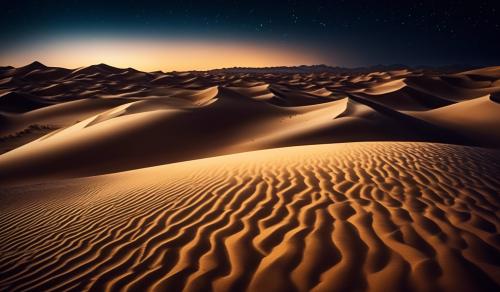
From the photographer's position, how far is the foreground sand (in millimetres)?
2877

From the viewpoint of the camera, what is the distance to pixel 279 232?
146 inches

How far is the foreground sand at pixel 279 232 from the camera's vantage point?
2877mm

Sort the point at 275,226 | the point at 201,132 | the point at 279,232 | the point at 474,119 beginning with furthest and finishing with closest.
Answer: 1. the point at 474,119
2. the point at 201,132
3. the point at 275,226
4. the point at 279,232

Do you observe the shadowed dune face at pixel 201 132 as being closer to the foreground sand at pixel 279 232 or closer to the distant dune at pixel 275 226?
the distant dune at pixel 275 226

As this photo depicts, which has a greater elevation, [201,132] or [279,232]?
[279,232]

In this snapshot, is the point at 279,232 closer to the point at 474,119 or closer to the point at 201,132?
the point at 201,132

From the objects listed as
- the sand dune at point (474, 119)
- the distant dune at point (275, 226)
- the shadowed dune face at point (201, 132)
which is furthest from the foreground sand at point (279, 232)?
the sand dune at point (474, 119)

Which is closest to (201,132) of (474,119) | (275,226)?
(275,226)

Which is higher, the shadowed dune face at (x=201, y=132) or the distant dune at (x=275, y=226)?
the distant dune at (x=275, y=226)

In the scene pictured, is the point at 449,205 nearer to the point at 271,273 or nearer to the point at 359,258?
the point at 359,258

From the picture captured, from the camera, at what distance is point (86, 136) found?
1661 centimetres

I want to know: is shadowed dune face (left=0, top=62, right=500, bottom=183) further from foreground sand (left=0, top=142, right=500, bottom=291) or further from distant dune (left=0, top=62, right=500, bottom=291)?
foreground sand (left=0, top=142, right=500, bottom=291)

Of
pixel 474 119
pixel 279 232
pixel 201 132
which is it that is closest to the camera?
pixel 279 232

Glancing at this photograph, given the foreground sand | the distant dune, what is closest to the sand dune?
the distant dune
